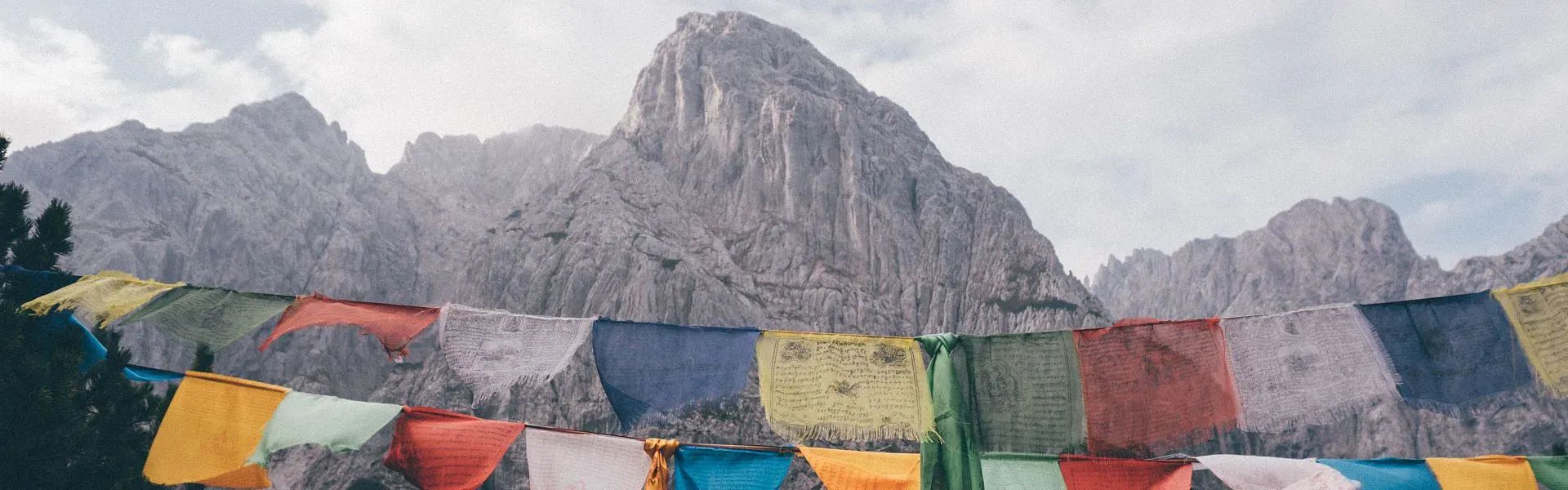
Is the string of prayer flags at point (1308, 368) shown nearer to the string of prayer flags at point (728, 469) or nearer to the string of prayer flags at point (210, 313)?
the string of prayer flags at point (728, 469)

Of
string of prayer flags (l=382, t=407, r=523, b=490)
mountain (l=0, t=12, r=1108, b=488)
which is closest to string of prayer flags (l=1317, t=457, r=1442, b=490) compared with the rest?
string of prayer flags (l=382, t=407, r=523, b=490)

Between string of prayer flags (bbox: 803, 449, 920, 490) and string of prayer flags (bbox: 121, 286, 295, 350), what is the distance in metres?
6.53

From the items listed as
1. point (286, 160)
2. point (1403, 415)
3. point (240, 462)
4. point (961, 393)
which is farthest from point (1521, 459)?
point (286, 160)

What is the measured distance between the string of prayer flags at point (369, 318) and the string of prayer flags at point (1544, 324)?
10980 mm

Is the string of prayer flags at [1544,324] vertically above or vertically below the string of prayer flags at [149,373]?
above

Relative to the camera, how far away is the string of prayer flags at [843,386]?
8.99m

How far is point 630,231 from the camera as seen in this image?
74.8 metres

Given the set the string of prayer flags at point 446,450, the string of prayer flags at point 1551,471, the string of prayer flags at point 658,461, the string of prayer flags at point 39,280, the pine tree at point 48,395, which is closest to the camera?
the string of prayer flags at point 1551,471

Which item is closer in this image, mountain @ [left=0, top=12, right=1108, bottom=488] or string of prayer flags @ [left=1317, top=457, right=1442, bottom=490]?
string of prayer flags @ [left=1317, top=457, right=1442, bottom=490]

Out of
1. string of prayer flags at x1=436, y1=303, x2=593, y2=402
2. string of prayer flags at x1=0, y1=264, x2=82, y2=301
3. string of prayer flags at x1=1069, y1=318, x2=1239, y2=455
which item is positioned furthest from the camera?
string of prayer flags at x1=0, y1=264, x2=82, y2=301

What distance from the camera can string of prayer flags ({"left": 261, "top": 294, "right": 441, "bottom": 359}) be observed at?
9844 mm

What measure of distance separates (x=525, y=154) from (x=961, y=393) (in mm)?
121701

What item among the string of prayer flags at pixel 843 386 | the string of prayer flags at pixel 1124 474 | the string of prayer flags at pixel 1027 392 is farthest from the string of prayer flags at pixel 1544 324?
the string of prayer flags at pixel 843 386

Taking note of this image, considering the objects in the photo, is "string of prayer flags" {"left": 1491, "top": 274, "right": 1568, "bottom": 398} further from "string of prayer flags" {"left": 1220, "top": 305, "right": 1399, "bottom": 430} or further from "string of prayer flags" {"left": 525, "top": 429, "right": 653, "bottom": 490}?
"string of prayer flags" {"left": 525, "top": 429, "right": 653, "bottom": 490}
